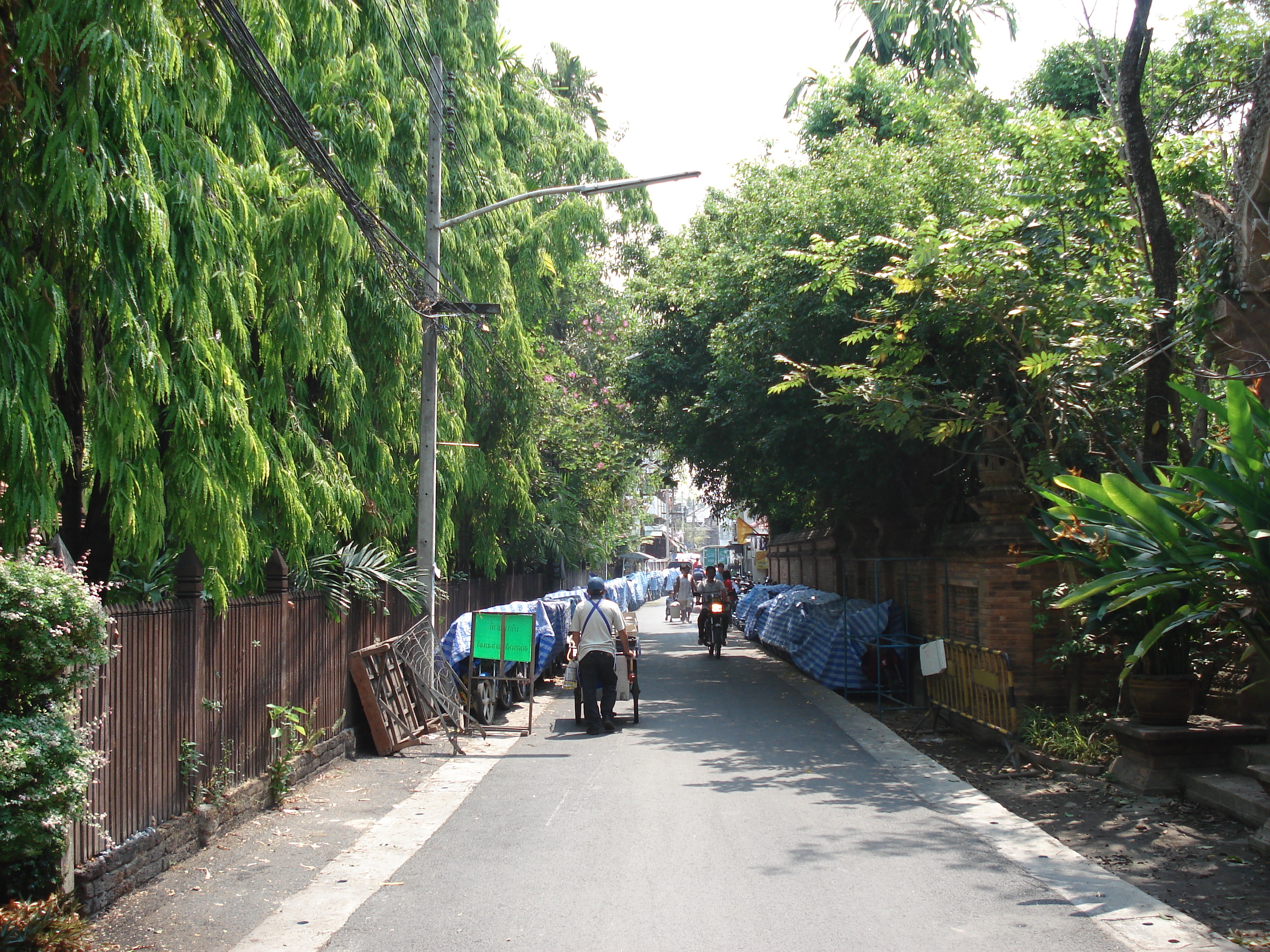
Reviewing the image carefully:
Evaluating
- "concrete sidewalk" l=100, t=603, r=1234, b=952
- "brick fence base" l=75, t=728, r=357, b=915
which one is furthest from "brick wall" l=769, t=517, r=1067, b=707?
"brick fence base" l=75, t=728, r=357, b=915

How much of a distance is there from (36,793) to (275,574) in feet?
14.1

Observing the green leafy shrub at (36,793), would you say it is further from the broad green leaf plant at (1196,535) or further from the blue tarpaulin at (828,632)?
the blue tarpaulin at (828,632)

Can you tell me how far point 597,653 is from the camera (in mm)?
11828

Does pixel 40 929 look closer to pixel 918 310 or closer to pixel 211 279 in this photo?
pixel 211 279

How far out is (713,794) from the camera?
8625 mm

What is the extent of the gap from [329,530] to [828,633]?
9.16 m

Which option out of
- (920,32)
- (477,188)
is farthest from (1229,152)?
(920,32)

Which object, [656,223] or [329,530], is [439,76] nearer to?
[329,530]

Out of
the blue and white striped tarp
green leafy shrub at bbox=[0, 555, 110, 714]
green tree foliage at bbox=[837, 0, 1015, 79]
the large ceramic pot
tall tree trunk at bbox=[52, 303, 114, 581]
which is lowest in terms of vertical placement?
the large ceramic pot

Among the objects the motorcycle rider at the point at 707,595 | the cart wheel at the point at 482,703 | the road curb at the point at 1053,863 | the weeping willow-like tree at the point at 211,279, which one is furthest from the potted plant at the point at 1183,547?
the motorcycle rider at the point at 707,595

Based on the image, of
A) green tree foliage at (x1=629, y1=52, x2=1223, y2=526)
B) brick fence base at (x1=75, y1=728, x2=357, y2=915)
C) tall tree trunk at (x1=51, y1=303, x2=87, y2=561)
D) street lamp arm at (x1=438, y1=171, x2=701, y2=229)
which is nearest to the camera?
brick fence base at (x1=75, y1=728, x2=357, y2=915)

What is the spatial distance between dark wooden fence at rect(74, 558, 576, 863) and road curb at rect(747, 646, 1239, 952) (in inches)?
214

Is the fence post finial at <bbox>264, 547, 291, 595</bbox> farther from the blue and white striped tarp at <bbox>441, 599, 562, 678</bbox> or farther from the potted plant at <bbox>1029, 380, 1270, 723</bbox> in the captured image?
the potted plant at <bbox>1029, 380, 1270, 723</bbox>

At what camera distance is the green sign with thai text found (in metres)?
11.9
